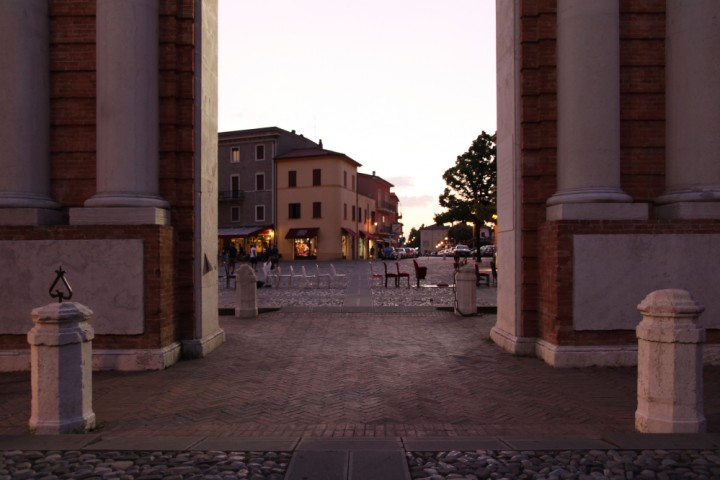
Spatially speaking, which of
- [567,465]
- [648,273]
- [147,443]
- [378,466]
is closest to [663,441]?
[567,465]

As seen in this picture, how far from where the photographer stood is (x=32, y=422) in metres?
4.32

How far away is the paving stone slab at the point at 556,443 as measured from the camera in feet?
12.4

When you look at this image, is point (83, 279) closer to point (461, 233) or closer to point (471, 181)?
point (471, 181)

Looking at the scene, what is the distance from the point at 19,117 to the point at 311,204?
48542mm

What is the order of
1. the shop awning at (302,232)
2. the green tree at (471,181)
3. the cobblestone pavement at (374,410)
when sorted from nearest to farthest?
the cobblestone pavement at (374,410)
the green tree at (471,181)
the shop awning at (302,232)

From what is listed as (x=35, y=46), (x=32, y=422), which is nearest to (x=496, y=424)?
(x=32, y=422)

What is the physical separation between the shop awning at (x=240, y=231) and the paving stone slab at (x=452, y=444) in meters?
51.0

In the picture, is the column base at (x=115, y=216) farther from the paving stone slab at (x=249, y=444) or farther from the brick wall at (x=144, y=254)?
the paving stone slab at (x=249, y=444)

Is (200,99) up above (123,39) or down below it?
below

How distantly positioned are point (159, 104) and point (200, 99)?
602mm

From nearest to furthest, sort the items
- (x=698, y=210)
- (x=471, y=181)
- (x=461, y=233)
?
(x=698, y=210) → (x=471, y=181) → (x=461, y=233)

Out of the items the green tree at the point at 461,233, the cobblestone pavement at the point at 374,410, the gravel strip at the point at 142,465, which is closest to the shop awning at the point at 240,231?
the cobblestone pavement at the point at 374,410

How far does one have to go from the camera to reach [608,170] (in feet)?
22.7

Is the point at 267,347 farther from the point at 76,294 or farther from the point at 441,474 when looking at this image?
the point at 441,474
